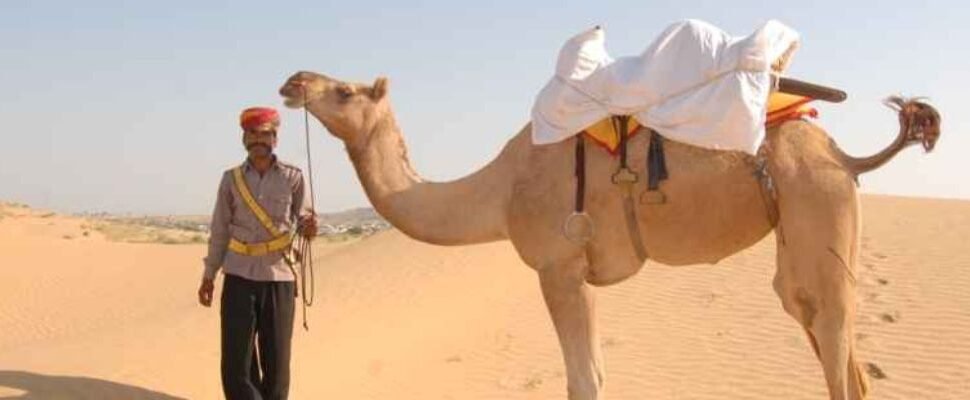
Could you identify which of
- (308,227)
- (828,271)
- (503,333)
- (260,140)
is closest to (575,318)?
(828,271)

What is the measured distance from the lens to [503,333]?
1237 cm

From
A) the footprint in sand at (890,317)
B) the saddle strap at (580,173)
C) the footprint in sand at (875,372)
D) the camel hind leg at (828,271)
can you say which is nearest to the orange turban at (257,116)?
the saddle strap at (580,173)

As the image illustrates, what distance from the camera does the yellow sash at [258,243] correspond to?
17.5ft

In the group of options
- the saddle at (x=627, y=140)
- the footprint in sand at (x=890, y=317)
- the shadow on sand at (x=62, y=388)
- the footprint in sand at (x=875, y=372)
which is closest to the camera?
the saddle at (x=627, y=140)

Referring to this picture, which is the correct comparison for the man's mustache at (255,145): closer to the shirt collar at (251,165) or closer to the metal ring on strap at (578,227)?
the shirt collar at (251,165)

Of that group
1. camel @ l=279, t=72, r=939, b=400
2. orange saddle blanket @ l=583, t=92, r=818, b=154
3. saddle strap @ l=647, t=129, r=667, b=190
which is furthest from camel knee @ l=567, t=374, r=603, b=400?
orange saddle blanket @ l=583, t=92, r=818, b=154

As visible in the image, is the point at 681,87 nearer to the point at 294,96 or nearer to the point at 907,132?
the point at 907,132

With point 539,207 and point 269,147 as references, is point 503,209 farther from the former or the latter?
point 269,147

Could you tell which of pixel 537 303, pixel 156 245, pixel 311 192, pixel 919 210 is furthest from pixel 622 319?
pixel 156 245

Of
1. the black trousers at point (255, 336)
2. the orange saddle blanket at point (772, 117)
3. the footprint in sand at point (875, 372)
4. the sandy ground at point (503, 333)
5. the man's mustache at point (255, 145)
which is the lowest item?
the sandy ground at point (503, 333)

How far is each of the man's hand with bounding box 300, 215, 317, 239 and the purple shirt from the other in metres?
0.07

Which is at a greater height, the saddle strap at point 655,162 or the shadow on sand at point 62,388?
the saddle strap at point 655,162

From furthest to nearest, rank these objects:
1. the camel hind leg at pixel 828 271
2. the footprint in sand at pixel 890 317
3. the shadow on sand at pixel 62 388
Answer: the footprint in sand at pixel 890 317
the shadow on sand at pixel 62 388
the camel hind leg at pixel 828 271

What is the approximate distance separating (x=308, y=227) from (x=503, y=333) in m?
7.21
